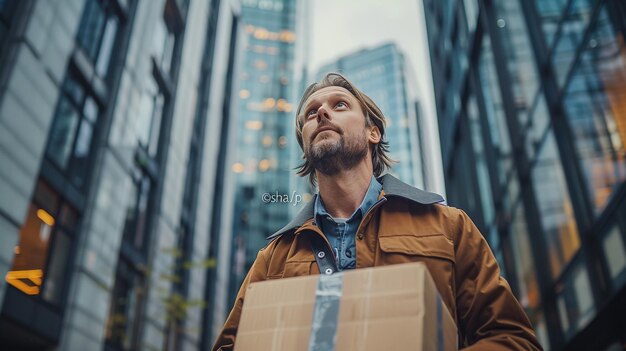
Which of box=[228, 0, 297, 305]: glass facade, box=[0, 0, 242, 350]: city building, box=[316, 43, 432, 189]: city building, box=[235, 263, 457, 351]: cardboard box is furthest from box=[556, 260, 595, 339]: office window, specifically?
box=[316, 43, 432, 189]: city building

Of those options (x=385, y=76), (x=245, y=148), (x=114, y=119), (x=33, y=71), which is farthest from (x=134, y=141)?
(x=385, y=76)

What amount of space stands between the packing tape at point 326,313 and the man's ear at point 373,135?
1441mm

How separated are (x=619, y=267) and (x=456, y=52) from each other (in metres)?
13.6

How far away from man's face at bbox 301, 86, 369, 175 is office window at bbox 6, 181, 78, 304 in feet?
31.6

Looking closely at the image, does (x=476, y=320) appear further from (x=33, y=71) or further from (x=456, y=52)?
(x=456, y=52)

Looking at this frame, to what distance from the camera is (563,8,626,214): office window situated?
7395 mm

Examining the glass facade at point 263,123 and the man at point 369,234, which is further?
the glass facade at point 263,123

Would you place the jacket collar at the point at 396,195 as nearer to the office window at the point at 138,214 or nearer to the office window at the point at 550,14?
the office window at the point at 550,14

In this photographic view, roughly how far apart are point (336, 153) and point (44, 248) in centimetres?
1126

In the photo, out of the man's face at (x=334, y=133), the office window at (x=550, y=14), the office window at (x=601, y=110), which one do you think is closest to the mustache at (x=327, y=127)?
the man's face at (x=334, y=133)

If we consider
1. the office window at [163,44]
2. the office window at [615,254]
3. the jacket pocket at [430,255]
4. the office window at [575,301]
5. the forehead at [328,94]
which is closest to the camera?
the jacket pocket at [430,255]

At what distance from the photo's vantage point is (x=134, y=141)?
1697 cm

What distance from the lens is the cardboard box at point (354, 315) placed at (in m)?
1.48

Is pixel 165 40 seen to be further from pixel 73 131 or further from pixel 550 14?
pixel 550 14
